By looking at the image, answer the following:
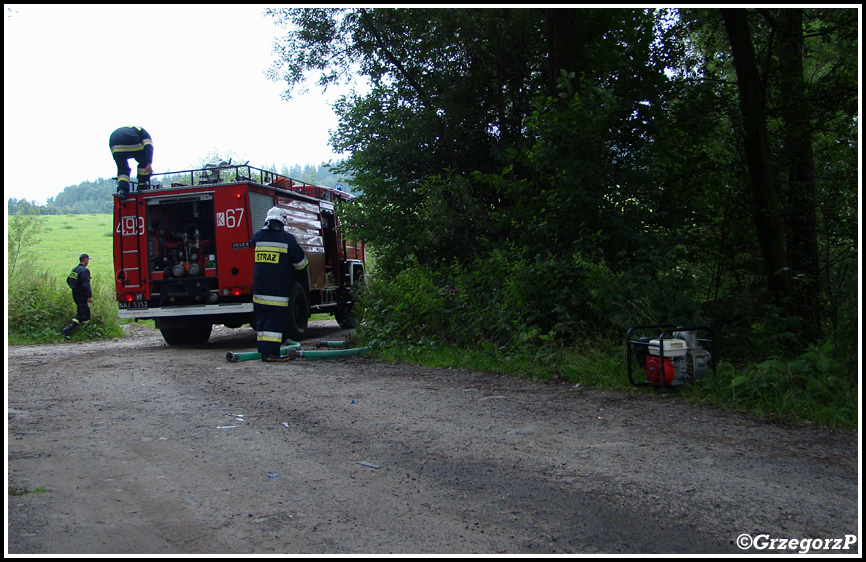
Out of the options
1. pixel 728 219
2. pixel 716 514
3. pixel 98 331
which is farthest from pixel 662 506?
pixel 98 331

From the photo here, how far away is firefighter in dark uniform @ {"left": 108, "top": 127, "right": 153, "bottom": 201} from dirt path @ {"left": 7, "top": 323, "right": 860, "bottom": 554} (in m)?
6.21

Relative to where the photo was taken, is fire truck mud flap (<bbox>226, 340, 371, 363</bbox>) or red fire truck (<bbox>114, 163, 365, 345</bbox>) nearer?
fire truck mud flap (<bbox>226, 340, 371, 363</bbox>)

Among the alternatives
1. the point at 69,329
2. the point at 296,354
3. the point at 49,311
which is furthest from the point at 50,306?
the point at 296,354

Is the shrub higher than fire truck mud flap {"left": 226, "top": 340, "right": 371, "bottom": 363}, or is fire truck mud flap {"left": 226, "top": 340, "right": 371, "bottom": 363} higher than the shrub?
the shrub

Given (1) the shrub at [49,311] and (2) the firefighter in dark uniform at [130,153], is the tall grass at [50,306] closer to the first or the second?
(1) the shrub at [49,311]

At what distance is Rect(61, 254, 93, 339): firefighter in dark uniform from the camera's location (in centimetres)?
1570

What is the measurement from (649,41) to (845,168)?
3859 mm

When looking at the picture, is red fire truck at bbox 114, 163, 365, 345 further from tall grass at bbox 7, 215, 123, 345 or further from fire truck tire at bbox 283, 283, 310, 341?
tall grass at bbox 7, 215, 123, 345

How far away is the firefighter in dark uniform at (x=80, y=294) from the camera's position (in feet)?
51.5

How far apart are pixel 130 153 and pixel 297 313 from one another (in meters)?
4.29

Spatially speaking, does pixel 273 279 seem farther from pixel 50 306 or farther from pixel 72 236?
pixel 72 236

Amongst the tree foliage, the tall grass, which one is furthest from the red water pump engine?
the tall grass

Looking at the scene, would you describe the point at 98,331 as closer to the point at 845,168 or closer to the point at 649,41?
the point at 649,41

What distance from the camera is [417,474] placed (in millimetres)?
4207
